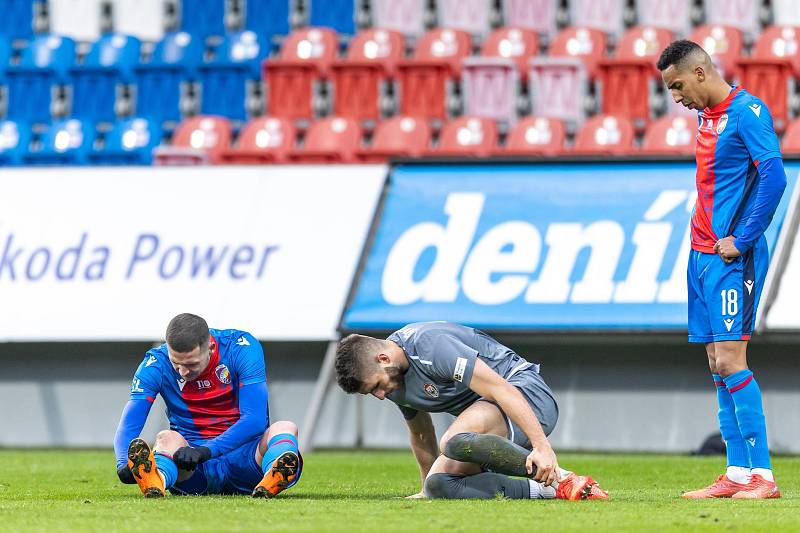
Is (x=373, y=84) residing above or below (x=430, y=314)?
above

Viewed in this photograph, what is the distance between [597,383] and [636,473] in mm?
2378

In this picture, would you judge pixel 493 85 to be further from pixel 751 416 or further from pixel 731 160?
pixel 751 416

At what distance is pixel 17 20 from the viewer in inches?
802

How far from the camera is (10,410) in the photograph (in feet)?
43.1

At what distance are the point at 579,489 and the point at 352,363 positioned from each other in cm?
128

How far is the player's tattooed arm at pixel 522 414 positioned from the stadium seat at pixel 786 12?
11767 millimetres

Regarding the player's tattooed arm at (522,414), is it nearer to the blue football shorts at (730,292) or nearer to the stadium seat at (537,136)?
the blue football shorts at (730,292)

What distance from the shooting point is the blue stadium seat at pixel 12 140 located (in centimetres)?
1767

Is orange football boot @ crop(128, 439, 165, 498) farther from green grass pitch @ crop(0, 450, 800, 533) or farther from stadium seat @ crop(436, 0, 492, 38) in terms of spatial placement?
stadium seat @ crop(436, 0, 492, 38)

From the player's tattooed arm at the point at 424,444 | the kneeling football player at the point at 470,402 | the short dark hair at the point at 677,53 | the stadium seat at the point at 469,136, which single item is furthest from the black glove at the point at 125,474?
the stadium seat at the point at 469,136

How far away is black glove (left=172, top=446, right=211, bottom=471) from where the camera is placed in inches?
294

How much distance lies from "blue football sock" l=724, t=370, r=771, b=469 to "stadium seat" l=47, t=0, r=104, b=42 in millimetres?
14419

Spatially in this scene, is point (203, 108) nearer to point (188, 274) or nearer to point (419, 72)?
point (419, 72)

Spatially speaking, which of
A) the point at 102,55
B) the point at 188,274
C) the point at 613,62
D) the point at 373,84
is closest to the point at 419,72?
the point at 373,84
